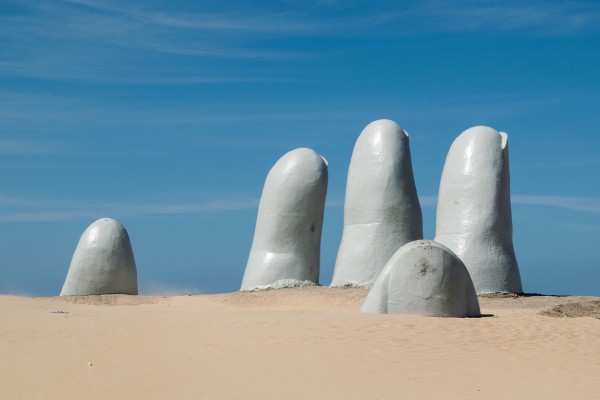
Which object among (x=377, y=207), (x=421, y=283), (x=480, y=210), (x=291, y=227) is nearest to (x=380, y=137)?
(x=377, y=207)

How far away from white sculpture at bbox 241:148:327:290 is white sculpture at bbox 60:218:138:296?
3.30 meters

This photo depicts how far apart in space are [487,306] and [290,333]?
596 cm

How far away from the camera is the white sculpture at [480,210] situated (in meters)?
20.1

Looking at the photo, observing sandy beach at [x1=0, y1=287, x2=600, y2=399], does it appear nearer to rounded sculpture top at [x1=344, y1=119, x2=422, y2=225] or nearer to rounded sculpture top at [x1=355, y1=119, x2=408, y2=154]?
rounded sculpture top at [x1=344, y1=119, x2=422, y2=225]

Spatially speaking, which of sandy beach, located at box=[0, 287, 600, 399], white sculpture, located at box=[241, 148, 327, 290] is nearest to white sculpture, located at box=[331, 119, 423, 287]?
white sculpture, located at box=[241, 148, 327, 290]

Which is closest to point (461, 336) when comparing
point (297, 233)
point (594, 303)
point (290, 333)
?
point (290, 333)

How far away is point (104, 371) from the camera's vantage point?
12.2m

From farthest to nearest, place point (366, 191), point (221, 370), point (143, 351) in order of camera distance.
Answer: point (366, 191) → point (143, 351) → point (221, 370)

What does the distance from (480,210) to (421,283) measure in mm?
5411

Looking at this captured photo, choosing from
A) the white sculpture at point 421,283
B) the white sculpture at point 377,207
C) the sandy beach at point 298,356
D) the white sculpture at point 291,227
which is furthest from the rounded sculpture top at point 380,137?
the white sculpture at point 421,283

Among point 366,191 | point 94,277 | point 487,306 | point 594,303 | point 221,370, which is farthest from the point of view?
point 94,277

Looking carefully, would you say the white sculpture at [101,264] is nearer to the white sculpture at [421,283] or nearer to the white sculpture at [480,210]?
the white sculpture at [480,210]

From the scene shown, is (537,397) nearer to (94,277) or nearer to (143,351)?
(143,351)

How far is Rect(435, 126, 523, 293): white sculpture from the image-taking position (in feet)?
66.0
